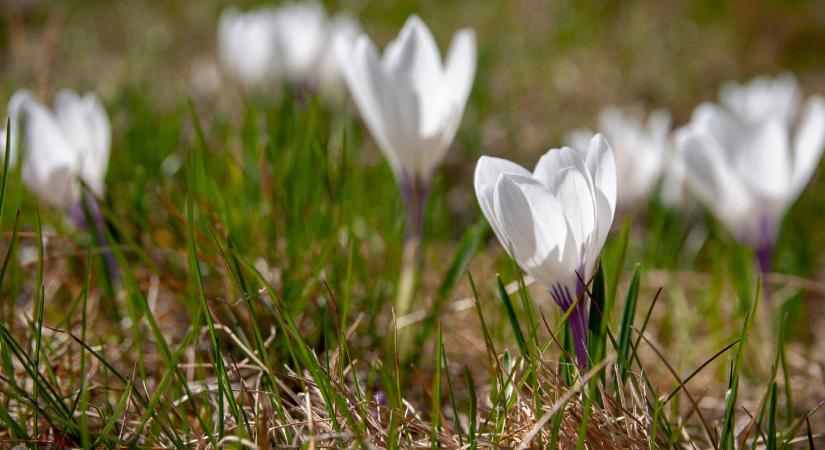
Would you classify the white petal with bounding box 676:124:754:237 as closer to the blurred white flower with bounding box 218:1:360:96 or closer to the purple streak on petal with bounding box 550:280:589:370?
the purple streak on petal with bounding box 550:280:589:370

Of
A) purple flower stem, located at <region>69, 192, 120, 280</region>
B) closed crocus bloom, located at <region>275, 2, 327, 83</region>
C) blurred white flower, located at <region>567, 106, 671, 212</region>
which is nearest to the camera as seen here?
purple flower stem, located at <region>69, 192, 120, 280</region>

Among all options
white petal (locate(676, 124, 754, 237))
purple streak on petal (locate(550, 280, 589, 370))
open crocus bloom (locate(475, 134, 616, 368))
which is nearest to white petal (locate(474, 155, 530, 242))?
open crocus bloom (locate(475, 134, 616, 368))

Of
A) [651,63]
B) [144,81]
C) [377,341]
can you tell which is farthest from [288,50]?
[651,63]

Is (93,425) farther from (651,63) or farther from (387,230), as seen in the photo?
(651,63)

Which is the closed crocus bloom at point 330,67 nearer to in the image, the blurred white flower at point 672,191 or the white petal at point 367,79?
the blurred white flower at point 672,191

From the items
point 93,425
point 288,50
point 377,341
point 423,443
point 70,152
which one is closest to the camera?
point 423,443

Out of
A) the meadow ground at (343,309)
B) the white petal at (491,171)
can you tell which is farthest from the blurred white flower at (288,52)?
the white petal at (491,171)
